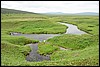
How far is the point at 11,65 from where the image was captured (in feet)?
87.6

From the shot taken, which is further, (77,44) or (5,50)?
(77,44)

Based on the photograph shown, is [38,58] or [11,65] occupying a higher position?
[11,65]

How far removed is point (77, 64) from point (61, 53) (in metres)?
14.0

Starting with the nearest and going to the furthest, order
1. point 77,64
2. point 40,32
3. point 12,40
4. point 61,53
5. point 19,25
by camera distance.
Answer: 1. point 77,64
2. point 61,53
3. point 12,40
4. point 40,32
5. point 19,25

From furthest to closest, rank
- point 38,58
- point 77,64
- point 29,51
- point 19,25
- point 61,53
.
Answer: point 19,25 < point 29,51 < point 61,53 < point 38,58 < point 77,64

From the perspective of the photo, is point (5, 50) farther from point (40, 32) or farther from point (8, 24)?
point (8, 24)

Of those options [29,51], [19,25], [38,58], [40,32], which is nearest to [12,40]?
[29,51]

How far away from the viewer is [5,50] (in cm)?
3875

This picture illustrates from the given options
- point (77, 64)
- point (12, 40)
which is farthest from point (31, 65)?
point (12, 40)

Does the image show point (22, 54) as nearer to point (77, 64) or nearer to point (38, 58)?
point (38, 58)

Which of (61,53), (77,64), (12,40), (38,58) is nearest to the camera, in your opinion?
(77,64)

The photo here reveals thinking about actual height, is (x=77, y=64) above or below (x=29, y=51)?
above

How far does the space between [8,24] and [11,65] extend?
70113 mm

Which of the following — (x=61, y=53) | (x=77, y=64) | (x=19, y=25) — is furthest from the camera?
(x=19, y=25)
